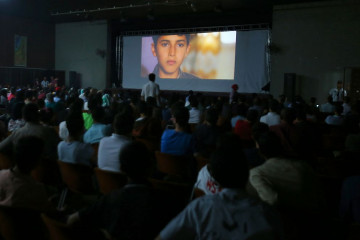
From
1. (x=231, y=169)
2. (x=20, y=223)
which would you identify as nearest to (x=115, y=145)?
(x=20, y=223)

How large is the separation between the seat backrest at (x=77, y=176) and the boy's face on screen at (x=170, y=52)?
11419 millimetres

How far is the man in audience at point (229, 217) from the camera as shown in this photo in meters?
1.43

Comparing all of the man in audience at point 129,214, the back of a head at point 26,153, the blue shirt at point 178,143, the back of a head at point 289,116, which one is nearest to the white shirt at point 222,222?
the man in audience at point 129,214

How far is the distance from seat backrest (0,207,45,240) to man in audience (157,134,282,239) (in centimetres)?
87

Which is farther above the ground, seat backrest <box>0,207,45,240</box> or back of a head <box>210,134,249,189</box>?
back of a head <box>210,134,249,189</box>

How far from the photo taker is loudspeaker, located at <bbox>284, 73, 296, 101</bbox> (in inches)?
473

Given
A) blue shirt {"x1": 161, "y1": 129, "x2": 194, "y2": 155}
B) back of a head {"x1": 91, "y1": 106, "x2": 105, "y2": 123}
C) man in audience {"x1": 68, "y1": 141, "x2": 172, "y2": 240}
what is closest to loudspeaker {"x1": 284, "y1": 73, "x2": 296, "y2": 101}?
back of a head {"x1": 91, "y1": 106, "x2": 105, "y2": 123}

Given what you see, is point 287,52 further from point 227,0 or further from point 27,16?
point 27,16

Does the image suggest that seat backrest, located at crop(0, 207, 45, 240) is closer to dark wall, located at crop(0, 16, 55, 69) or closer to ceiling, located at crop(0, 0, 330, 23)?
ceiling, located at crop(0, 0, 330, 23)

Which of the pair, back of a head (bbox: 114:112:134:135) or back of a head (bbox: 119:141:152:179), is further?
back of a head (bbox: 114:112:134:135)

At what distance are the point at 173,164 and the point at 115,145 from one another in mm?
640

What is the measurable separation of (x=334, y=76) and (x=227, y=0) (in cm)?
431

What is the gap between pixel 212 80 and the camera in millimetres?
13906

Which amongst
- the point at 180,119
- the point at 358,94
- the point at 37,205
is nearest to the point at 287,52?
the point at 358,94
